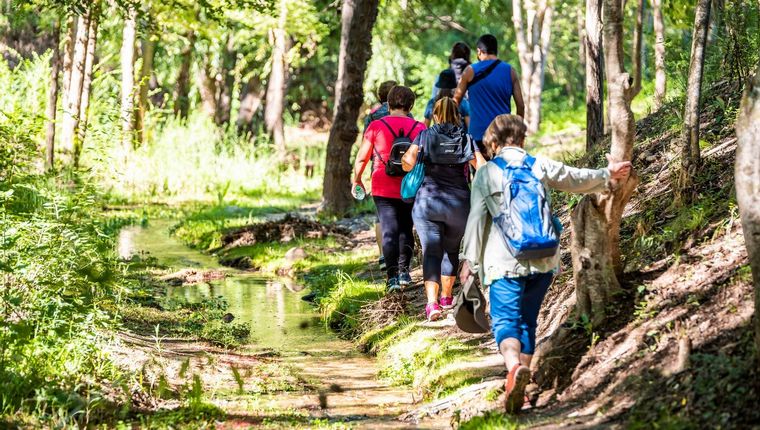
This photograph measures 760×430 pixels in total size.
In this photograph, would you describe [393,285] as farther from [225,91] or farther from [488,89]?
[225,91]

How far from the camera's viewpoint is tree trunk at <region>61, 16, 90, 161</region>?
1597cm

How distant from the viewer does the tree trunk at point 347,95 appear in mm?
16031

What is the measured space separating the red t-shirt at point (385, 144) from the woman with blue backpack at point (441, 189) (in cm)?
67

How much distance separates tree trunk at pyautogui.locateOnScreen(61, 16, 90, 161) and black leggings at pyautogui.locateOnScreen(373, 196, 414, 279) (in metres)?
7.29

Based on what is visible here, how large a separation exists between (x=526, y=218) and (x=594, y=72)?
5.77 meters

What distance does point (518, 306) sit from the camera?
5.99m

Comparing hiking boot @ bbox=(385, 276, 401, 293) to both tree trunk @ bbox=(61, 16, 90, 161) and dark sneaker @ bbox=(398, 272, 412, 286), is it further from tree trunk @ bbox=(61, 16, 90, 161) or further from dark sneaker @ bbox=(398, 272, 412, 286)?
tree trunk @ bbox=(61, 16, 90, 161)

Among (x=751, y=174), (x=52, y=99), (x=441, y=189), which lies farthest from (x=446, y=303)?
(x=52, y=99)

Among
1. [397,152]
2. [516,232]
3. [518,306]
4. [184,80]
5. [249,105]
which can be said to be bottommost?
[518,306]

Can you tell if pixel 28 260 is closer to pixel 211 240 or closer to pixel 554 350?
pixel 554 350

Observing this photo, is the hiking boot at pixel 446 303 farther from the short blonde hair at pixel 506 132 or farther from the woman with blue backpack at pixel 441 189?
the short blonde hair at pixel 506 132

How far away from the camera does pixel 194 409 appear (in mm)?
6102

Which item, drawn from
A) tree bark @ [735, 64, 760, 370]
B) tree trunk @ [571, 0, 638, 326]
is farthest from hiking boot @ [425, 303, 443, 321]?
tree bark @ [735, 64, 760, 370]

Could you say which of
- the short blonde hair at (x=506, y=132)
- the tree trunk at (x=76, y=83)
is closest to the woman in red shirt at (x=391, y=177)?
the short blonde hair at (x=506, y=132)
